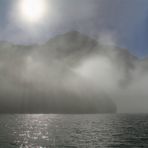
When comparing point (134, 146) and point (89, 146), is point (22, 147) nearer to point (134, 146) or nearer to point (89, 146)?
point (89, 146)

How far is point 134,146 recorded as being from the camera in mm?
67500

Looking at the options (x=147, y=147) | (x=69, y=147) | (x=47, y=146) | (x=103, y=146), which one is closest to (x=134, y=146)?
(x=147, y=147)

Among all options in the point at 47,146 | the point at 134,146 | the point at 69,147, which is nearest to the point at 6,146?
the point at 47,146

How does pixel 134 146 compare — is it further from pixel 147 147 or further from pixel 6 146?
pixel 6 146

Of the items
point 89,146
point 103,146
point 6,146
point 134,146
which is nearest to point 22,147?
point 6,146

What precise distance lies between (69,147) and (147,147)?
856 inches

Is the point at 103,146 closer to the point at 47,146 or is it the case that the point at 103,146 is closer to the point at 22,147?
the point at 47,146

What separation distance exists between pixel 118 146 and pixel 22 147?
27.2 metres

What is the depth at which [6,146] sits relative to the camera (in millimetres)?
66000

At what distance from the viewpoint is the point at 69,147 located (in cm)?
6475

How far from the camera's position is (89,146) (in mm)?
67188

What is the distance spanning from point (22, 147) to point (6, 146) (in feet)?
14.8

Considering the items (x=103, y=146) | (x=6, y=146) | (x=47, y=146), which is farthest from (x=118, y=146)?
(x=6, y=146)

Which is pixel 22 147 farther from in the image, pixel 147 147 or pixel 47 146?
pixel 147 147
